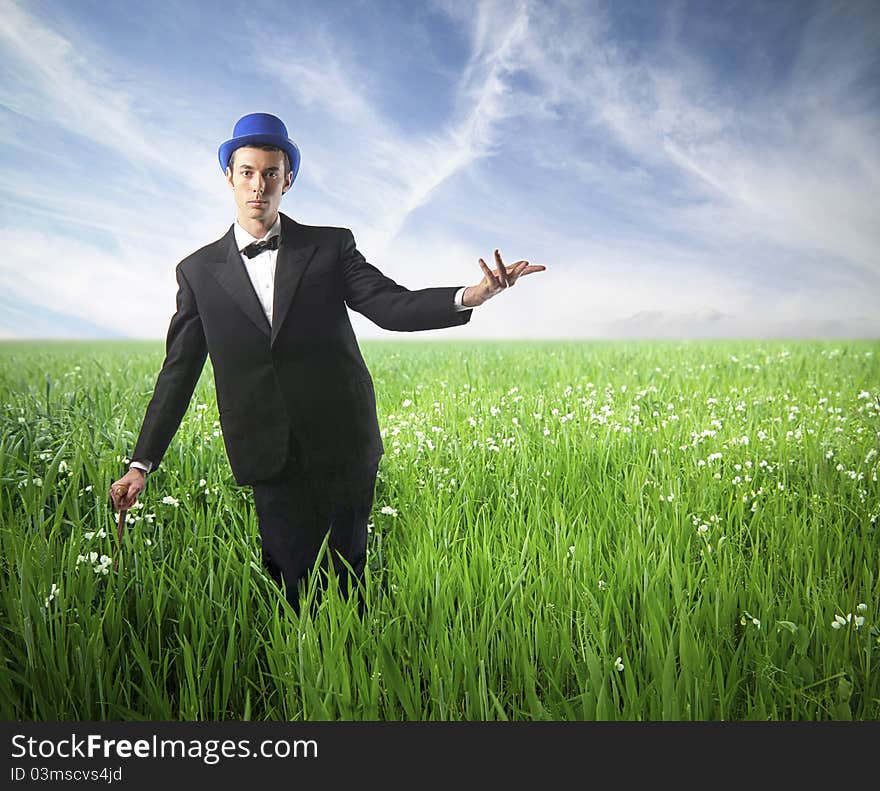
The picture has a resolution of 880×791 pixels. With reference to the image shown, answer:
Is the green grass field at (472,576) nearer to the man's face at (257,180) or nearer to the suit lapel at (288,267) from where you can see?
the suit lapel at (288,267)

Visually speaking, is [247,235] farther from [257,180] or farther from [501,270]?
[501,270]

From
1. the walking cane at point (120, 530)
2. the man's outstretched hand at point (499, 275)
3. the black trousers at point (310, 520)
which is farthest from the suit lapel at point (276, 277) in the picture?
the walking cane at point (120, 530)

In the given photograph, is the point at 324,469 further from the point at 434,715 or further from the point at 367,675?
the point at 434,715

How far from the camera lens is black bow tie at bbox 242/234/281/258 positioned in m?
1.67

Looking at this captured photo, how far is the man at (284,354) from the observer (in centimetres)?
165

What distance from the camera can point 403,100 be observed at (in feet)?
6.24

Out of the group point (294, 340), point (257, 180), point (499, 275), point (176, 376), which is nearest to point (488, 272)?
point (499, 275)

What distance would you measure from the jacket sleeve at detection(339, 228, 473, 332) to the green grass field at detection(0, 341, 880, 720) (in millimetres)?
621

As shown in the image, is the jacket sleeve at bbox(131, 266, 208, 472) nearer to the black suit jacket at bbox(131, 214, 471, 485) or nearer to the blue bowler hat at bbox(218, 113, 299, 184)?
the black suit jacket at bbox(131, 214, 471, 485)

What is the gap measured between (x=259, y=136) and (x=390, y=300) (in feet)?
1.77

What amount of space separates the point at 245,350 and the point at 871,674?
1.71m

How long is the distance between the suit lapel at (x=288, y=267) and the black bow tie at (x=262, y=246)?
0.05ft

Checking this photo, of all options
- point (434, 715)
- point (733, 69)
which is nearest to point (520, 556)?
point (434, 715)

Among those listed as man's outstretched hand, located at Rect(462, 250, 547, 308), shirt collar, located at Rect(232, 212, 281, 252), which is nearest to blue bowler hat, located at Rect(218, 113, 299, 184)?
shirt collar, located at Rect(232, 212, 281, 252)
